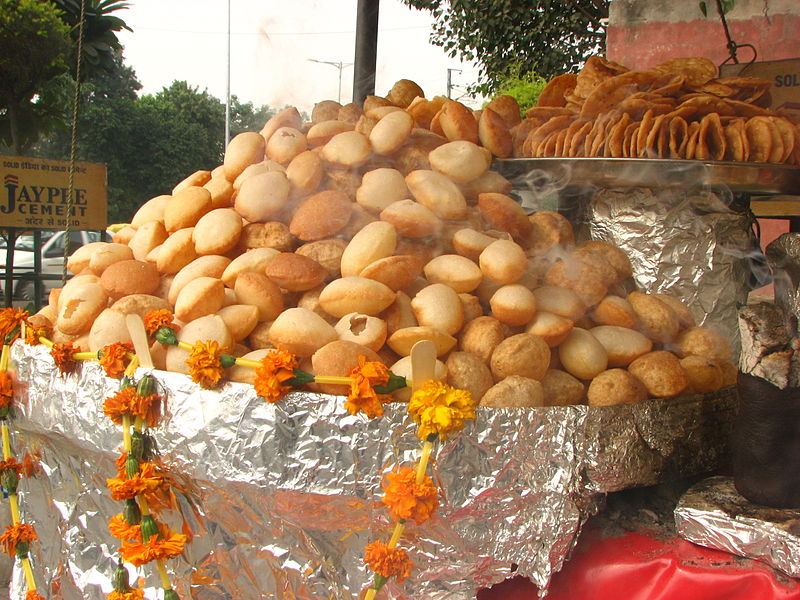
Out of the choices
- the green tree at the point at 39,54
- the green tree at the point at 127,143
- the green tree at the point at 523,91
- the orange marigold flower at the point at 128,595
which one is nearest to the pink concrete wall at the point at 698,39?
the green tree at the point at 523,91

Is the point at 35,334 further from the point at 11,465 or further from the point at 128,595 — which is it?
the point at 128,595

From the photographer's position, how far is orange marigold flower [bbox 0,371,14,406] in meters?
1.55

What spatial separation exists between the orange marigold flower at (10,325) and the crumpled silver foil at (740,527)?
1.41 m

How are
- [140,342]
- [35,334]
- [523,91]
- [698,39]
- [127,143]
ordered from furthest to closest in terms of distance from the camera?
[127,143] < [523,91] < [698,39] < [35,334] < [140,342]

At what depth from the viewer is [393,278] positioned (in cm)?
127

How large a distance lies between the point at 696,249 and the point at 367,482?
90 cm

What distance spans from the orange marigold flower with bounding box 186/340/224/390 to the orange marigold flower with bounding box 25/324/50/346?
0.54m

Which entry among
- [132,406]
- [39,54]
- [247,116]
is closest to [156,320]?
[132,406]

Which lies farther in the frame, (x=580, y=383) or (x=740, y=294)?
(x=740, y=294)

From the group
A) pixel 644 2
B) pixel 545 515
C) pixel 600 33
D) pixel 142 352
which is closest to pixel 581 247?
pixel 545 515

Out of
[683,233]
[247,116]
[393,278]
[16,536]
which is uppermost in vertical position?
[247,116]

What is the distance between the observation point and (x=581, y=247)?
4.90 ft

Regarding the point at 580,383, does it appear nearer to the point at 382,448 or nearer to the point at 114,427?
the point at 382,448

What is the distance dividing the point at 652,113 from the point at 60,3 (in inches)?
219
